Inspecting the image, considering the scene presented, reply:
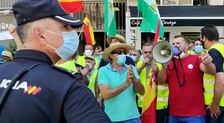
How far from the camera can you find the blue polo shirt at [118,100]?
552 centimetres

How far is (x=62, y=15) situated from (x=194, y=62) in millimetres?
4477

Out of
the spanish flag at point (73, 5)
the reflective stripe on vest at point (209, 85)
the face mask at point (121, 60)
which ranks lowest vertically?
the reflective stripe on vest at point (209, 85)

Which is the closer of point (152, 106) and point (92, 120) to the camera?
point (92, 120)

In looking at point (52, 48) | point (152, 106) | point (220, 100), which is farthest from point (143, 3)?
point (52, 48)

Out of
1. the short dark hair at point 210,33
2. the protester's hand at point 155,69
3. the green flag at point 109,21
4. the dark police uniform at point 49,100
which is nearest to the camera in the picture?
the dark police uniform at point 49,100

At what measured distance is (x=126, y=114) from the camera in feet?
18.1

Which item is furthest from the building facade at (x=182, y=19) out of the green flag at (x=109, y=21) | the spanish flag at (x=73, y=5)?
the spanish flag at (x=73, y=5)

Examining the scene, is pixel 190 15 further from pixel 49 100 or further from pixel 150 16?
pixel 49 100

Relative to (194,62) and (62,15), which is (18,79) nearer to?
(62,15)

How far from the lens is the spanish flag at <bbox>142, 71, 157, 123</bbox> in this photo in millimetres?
6613

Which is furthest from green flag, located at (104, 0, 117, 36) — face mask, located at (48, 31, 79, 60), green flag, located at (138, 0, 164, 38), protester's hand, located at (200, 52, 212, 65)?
face mask, located at (48, 31, 79, 60)

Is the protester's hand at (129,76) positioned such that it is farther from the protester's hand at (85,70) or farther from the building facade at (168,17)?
the building facade at (168,17)

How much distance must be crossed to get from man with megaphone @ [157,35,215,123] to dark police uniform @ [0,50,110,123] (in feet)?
14.5

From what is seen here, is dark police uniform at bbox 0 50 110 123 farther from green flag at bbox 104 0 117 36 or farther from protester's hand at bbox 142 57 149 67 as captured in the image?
green flag at bbox 104 0 117 36
